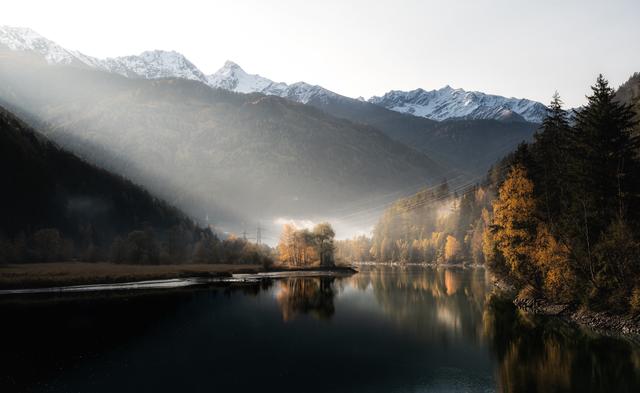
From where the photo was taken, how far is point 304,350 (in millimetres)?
41812

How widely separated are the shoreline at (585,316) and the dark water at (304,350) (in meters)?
1.77

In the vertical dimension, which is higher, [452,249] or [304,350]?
[452,249]

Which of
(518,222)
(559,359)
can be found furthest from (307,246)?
(559,359)

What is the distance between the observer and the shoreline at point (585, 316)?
41656mm

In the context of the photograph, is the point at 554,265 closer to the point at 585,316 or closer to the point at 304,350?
the point at 585,316

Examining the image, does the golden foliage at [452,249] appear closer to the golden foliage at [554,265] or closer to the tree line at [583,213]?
the tree line at [583,213]

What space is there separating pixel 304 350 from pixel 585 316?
2833 centimetres

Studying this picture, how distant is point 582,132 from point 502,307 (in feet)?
81.3

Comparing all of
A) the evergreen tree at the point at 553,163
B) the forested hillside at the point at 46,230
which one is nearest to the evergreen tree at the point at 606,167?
the evergreen tree at the point at 553,163

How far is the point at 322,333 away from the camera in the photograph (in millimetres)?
49906

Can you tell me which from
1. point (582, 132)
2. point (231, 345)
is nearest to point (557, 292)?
point (582, 132)

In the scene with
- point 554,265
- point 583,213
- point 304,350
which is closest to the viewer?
point 304,350

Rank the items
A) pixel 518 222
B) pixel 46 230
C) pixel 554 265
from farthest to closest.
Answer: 1. pixel 46 230
2. pixel 518 222
3. pixel 554 265

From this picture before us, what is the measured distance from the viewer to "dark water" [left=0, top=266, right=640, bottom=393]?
31.5 meters
